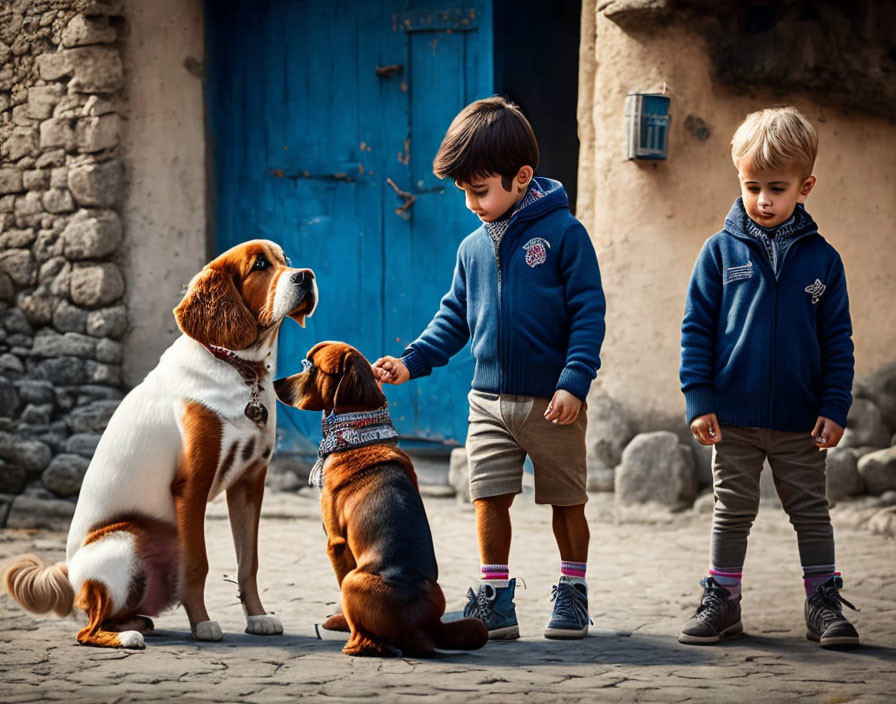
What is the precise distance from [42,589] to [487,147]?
6.28 ft

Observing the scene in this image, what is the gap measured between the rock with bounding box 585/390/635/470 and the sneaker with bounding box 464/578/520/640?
245cm

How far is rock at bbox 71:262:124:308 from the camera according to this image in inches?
275

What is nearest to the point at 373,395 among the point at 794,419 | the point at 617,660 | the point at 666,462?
the point at 617,660

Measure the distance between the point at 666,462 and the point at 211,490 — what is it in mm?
2970

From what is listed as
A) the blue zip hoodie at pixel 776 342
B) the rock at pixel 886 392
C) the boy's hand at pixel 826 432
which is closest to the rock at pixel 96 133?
the blue zip hoodie at pixel 776 342

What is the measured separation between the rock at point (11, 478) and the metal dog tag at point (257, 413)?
3.28m

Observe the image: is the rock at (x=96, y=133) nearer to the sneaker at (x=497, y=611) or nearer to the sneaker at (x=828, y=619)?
the sneaker at (x=497, y=611)

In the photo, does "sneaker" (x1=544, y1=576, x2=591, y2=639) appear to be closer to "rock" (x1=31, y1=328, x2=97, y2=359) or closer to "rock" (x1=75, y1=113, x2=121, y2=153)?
"rock" (x1=31, y1=328, x2=97, y2=359)

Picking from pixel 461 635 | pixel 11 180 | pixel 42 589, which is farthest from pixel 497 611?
pixel 11 180

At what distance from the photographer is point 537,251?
13.2 ft

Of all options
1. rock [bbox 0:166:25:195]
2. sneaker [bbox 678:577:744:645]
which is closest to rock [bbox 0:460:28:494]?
rock [bbox 0:166:25:195]

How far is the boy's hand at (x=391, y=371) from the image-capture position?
410 centimetres

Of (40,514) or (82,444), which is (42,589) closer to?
(40,514)

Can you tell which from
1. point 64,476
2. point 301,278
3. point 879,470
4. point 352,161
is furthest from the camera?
point 352,161
